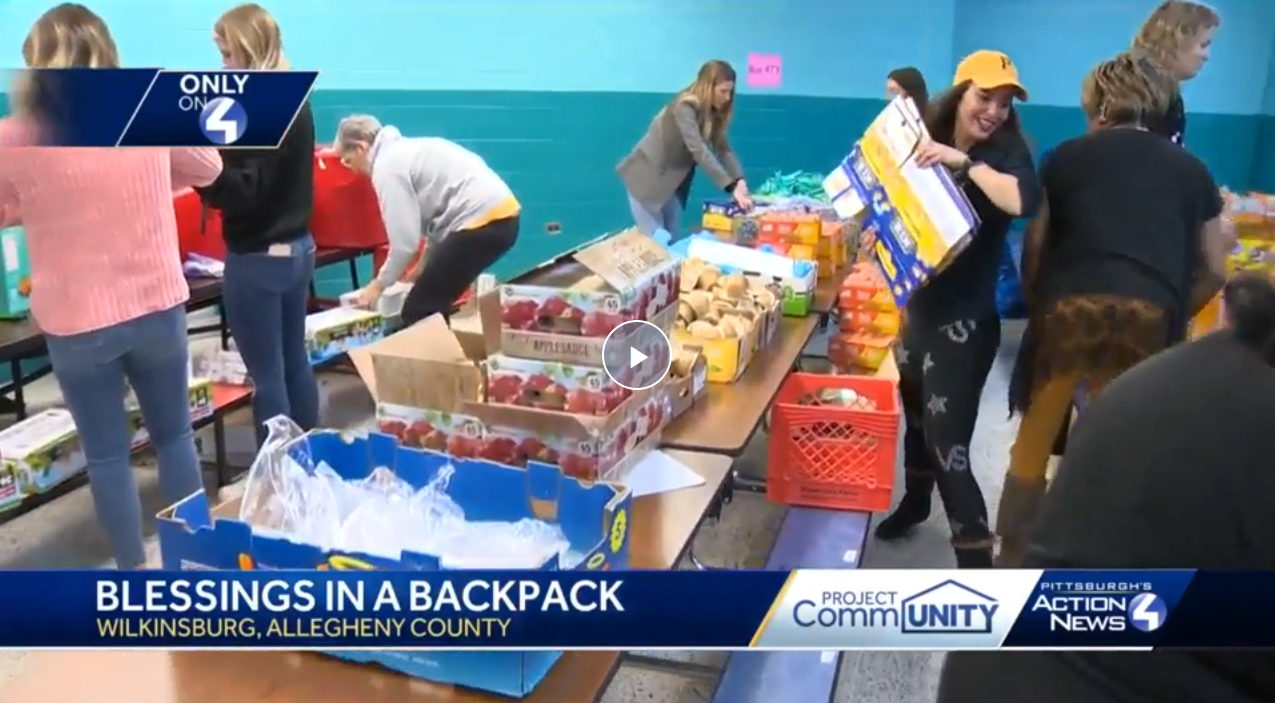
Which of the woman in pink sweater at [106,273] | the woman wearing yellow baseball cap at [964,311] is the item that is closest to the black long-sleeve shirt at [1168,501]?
the woman wearing yellow baseball cap at [964,311]

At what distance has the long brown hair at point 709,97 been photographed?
4.79ft

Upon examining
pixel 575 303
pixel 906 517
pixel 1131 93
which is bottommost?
pixel 906 517

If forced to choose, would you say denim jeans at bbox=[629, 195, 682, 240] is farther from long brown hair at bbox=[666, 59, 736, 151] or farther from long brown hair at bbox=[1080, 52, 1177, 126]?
long brown hair at bbox=[1080, 52, 1177, 126]

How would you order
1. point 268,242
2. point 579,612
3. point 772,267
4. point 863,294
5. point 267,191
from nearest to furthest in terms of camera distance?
point 579,612 → point 267,191 → point 268,242 → point 772,267 → point 863,294

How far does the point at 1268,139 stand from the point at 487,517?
0.74m

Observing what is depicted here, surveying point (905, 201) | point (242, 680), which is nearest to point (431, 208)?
point (905, 201)

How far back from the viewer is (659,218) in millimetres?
1624

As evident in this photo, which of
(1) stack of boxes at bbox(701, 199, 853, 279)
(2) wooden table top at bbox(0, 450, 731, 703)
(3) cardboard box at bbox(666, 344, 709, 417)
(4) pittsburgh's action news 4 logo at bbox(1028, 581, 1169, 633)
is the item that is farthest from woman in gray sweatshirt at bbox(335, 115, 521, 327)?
(1) stack of boxes at bbox(701, 199, 853, 279)

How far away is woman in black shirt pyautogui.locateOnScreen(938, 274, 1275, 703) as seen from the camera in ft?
1.92

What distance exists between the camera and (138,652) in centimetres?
83

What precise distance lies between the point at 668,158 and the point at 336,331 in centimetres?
51

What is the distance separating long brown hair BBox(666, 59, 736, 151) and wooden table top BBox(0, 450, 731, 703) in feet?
2.72

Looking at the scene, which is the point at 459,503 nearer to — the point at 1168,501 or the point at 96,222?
the point at 96,222

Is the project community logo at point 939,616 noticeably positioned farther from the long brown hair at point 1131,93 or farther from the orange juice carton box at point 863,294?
the orange juice carton box at point 863,294
